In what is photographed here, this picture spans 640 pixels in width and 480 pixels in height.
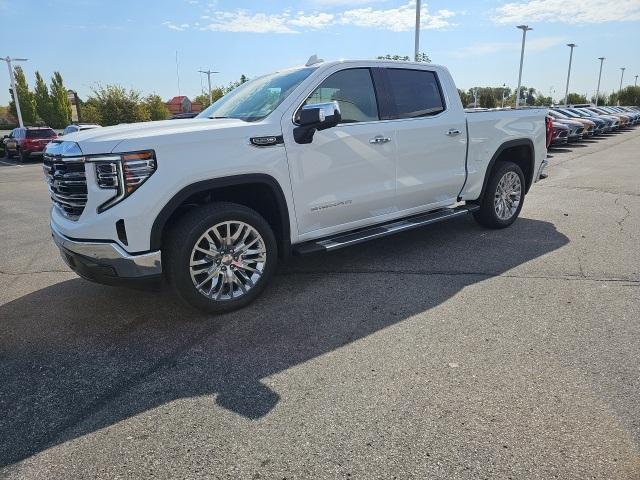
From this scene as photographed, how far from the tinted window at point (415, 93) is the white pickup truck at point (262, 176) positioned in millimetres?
16

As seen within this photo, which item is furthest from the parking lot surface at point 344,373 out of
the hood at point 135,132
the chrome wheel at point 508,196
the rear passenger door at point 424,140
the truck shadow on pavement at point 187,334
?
the hood at point 135,132

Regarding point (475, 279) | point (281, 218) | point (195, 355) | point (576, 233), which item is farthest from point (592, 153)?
point (195, 355)

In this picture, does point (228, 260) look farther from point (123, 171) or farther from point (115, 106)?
point (115, 106)

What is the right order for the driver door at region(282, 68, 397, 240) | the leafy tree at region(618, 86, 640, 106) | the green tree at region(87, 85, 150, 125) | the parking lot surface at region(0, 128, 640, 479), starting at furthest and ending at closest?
the leafy tree at region(618, 86, 640, 106) < the green tree at region(87, 85, 150, 125) < the driver door at region(282, 68, 397, 240) < the parking lot surface at region(0, 128, 640, 479)

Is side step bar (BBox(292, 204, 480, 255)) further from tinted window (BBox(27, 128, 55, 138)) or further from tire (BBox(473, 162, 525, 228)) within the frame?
tinted window (BBox(27, 128, 55, 138))

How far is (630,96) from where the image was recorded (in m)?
82.7

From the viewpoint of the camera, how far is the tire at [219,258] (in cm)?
365

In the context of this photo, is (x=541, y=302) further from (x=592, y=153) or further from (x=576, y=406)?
(x=592, y=153)

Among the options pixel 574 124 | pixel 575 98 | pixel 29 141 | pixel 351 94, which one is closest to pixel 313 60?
pixel 351 94

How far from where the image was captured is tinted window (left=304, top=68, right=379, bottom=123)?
4422 mm

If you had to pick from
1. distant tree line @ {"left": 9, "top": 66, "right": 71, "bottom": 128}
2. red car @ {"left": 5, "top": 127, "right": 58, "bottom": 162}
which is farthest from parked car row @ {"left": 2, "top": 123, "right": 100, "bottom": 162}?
distant tree line @ {"left": 9, "top": 66, "right": 71, "bottom": 128}

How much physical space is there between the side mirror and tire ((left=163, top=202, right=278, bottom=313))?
77 centimetres

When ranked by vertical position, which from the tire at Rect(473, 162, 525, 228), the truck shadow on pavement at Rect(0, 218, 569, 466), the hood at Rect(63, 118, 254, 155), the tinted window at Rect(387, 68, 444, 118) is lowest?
the truck shadow on pavement at Rect(0, 218, 569, 466)

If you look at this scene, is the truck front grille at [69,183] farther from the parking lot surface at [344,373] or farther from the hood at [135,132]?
the parking lot surface at [344,373]
